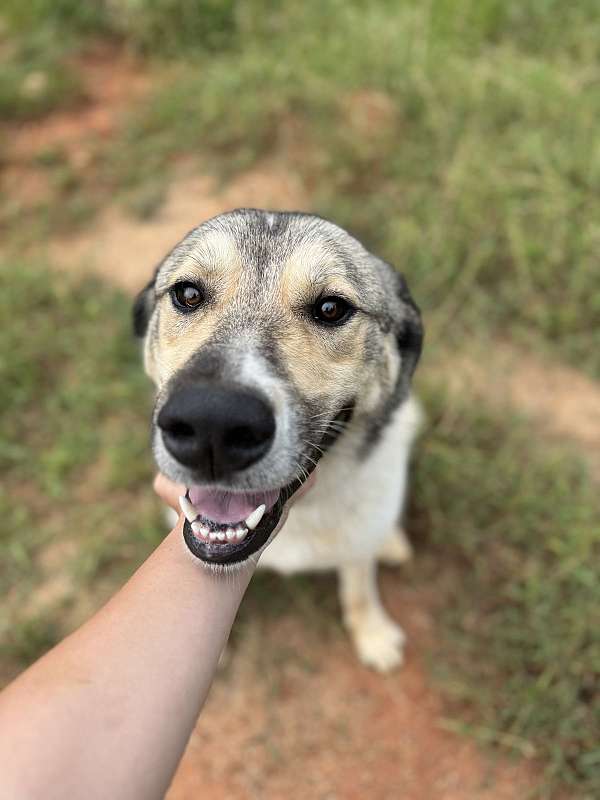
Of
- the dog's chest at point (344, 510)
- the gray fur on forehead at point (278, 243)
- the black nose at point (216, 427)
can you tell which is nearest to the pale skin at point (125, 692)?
the black nose at point (216, 427)

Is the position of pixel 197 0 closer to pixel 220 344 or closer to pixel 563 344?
pixel 563 344

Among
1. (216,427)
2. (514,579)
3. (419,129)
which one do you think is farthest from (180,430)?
(419,129)

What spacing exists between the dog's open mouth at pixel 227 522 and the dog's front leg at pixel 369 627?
128 centimetres

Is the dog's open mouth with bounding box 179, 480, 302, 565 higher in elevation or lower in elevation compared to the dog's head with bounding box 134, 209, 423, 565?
lower

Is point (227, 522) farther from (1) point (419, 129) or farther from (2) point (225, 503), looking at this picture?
(1) point (419, 129)

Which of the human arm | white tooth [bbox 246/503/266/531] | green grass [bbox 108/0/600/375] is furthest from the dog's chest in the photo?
green grass [bbox 108/0/600/375]

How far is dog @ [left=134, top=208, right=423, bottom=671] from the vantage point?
69.4 inches

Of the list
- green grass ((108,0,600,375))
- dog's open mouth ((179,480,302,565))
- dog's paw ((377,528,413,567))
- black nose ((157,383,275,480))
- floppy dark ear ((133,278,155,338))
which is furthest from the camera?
green grass ((108,0,600,375))

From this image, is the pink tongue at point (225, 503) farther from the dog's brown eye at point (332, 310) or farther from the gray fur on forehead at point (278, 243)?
the gray fur on forehead at point (278, 243)

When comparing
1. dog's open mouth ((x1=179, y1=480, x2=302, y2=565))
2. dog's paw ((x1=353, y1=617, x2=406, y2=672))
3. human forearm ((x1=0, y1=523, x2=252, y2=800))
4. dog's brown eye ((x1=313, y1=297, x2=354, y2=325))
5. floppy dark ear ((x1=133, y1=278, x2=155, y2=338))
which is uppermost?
dog's brown eye ((x1=313, y1=297, x2=354, y2=325))

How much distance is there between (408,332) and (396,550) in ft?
4.61

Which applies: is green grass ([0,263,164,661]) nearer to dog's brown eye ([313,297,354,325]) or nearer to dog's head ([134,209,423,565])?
dog's head ([134,209,423,565])

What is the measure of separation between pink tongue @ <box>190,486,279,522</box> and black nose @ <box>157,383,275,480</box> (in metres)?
0.24

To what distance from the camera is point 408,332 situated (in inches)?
106
